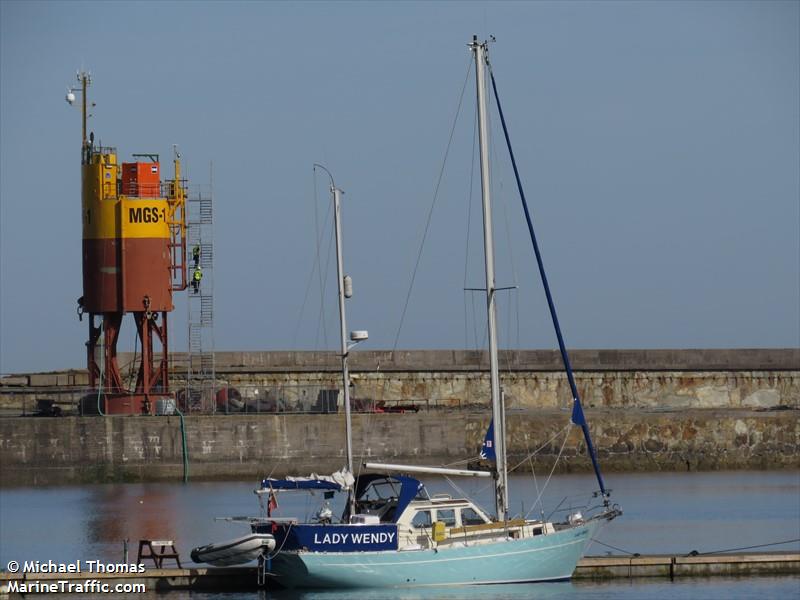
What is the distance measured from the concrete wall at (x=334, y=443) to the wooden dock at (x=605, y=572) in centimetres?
2030

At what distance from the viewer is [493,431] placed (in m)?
31.0

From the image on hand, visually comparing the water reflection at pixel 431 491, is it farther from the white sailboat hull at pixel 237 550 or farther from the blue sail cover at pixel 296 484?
the white sailboat hull at pixel 237 550

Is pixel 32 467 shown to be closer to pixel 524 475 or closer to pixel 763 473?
pixel 524 475

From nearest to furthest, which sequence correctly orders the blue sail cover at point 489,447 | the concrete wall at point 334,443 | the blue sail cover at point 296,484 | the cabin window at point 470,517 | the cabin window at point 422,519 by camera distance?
the cabin window at point 422,519, the cabin window at point 470,517, the blue sail cover at point 489,447, the blue sail cover at point 296,484, the concrete wall at point 334,443

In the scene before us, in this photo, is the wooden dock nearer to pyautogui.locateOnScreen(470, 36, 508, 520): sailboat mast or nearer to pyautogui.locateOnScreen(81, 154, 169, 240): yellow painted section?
pyautogui.locateOnScreen(470, 36, 508, 520): sailboat mast

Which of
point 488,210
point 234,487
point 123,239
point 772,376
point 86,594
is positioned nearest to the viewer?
point 86,594

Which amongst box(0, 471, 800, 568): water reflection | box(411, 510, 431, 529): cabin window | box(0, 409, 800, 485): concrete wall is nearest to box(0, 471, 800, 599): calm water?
box(0, 471, 800, 568): water reflection

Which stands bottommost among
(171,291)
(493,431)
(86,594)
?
(86,594)

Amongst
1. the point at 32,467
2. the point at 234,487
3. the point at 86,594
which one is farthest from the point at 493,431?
the point at 32,467

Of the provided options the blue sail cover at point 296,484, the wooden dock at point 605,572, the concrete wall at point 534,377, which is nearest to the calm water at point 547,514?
the wooden dock at point 605,572

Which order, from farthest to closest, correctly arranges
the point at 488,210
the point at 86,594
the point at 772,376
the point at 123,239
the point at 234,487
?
the point at 772,376 < the point at 123,239 < the point at 234,487 < the point at 488,210 < the point at 86,594

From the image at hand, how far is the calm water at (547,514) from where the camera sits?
30219mm

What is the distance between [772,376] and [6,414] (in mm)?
27319

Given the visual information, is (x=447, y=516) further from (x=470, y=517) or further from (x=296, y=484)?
(x=296, y=484)
